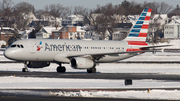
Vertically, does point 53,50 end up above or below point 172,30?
above

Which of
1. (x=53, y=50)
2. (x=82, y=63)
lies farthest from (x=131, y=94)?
(x=53, y=50)

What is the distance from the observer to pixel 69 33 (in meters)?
170

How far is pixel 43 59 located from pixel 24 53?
88.8 inches

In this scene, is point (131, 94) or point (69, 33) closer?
point (131, 94)

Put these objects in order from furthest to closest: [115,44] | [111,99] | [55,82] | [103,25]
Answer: [103,25], [115,44], [55,82], [111,99]

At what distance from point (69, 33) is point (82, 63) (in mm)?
135130

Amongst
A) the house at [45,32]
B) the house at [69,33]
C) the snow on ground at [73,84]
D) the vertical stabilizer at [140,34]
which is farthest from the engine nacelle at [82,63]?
the house at [45,32]

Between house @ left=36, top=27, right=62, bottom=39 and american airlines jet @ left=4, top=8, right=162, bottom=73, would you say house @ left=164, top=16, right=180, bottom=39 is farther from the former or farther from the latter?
american airlines jet @ left=4, top=8, right=162, bottom=73

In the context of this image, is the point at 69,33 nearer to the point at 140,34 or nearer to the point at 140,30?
the point at 140,30

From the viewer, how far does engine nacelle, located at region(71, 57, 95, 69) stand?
35.2m

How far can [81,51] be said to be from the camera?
128 feet

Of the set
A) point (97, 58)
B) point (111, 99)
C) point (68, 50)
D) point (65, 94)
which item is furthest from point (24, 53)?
point (111, 99)

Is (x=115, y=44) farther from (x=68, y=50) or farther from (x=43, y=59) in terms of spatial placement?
(x=43, y=59)

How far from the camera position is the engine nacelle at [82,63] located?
35156 millimetres
